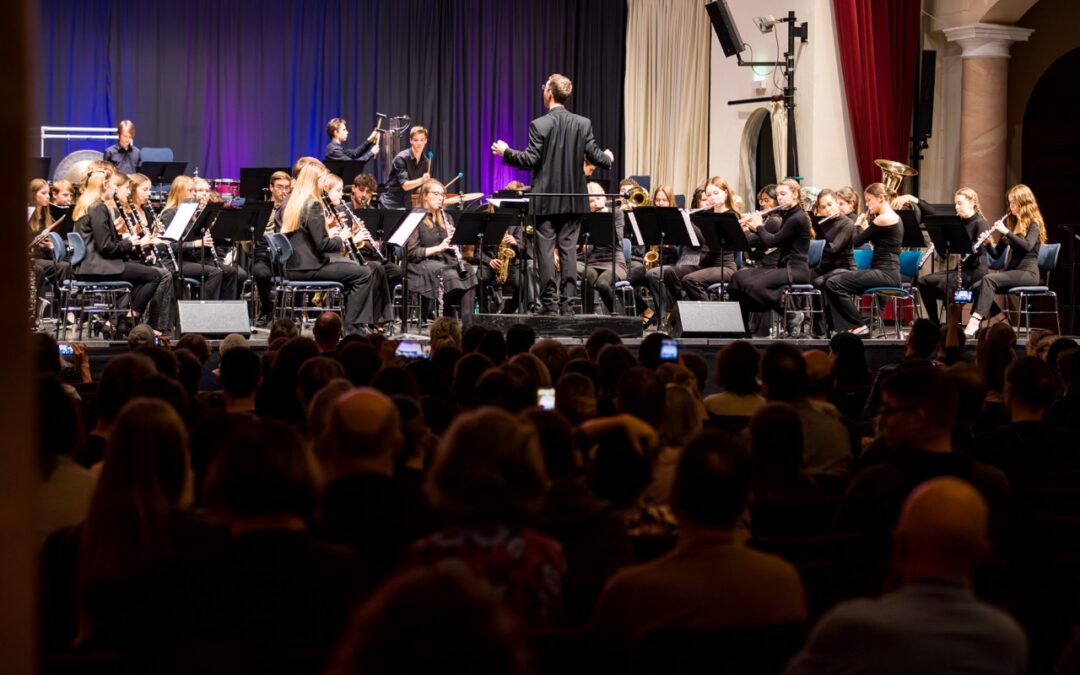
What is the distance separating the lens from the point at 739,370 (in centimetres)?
479

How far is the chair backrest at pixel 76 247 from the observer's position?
32.1 ft

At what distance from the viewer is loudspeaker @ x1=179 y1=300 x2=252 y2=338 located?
9406mm

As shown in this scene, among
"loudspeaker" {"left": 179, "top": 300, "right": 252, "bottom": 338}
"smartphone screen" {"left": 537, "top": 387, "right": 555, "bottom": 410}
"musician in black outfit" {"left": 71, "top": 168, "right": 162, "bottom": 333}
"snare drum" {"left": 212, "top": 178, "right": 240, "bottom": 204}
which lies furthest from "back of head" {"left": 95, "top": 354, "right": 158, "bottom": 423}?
"snare drum" {"left": 212, "top": 178, "right": 240, "bottom": 204}

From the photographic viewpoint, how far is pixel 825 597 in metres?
2.81

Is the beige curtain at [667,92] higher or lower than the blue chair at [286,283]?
higher

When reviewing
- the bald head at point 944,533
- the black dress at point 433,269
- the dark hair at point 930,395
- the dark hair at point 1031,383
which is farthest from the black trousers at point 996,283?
the bald head at point 944,533

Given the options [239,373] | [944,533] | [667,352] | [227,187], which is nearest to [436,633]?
[944,533]

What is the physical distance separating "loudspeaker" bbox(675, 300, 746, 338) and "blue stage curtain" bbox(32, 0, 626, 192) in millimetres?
7821

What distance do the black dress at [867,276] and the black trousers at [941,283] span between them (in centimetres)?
46

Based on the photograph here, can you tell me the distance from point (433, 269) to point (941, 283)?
421 centimetres

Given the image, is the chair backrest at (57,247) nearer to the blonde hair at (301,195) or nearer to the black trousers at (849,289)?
the blonde hair at (301,195)

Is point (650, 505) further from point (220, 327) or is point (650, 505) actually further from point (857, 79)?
point (857, 79)

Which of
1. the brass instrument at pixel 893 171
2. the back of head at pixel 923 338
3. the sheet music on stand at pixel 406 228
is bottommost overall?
the back of head at pixel 923 338

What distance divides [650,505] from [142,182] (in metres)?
8.30
